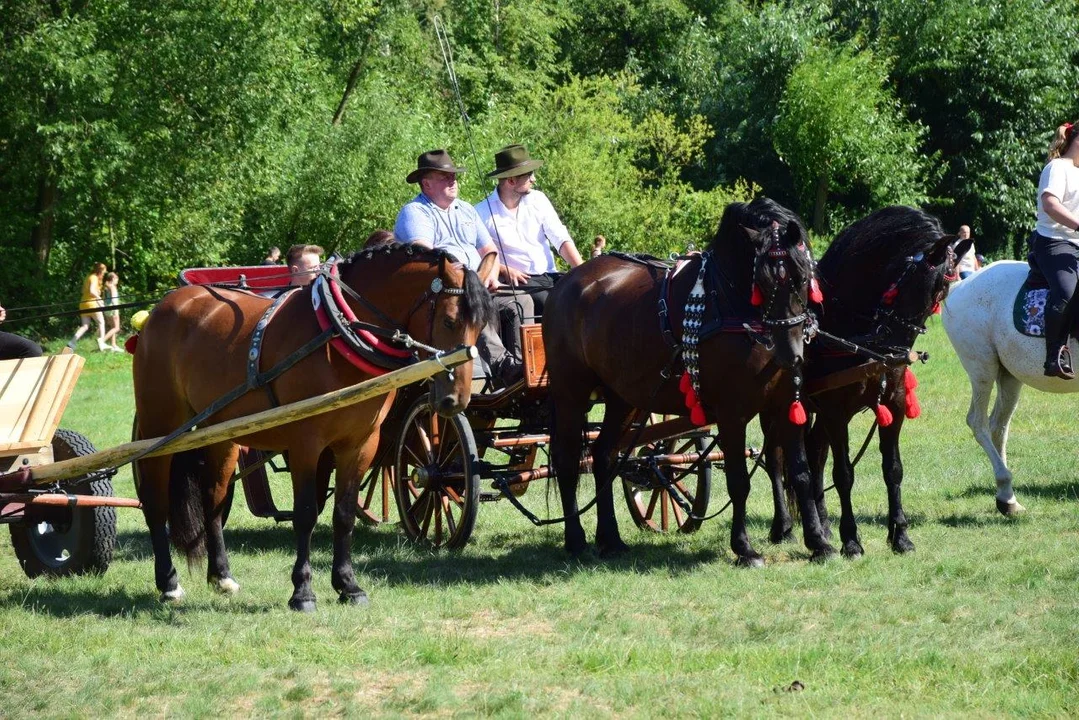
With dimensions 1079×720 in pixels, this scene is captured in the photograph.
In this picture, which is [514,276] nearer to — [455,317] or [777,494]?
[777,494]

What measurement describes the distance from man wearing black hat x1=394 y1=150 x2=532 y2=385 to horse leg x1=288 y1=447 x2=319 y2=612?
1743 mm

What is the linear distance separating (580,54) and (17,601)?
3749 cm

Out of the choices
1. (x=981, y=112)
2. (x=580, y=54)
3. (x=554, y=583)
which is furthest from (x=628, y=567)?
(x=580, y=54)

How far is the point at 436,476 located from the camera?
800 centimetres

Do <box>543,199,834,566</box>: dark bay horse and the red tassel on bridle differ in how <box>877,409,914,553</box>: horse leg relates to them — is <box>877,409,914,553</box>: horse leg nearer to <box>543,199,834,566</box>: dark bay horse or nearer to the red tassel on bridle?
the red tassel on bridle

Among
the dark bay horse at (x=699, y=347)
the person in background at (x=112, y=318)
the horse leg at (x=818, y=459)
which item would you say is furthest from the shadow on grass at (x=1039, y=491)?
the person in background at (x=112, y=318)

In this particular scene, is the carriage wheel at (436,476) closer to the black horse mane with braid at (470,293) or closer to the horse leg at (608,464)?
the horse leg at (608,464)

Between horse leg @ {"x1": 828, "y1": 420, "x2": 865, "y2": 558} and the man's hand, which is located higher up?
the man's hand

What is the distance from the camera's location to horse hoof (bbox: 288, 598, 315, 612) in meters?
6.35

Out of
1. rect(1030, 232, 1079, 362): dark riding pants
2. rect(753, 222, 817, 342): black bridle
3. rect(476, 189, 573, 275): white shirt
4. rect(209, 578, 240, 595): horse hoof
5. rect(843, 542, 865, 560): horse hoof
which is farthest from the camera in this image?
rect(476, 189, 573, 275): white shirt

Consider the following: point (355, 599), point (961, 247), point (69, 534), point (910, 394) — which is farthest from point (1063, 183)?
→ point (69, 534)

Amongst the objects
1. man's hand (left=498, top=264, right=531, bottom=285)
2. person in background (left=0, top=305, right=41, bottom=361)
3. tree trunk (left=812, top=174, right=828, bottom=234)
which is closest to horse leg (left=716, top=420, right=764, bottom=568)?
man's hand (left=498, top=264, right=531, bottom=285)

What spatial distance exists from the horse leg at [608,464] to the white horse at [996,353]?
259 centimetres

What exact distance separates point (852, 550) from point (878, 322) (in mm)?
1288
